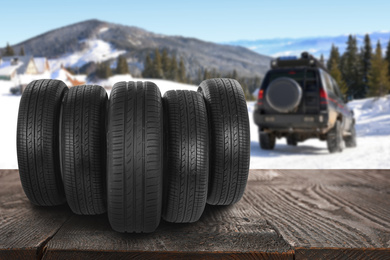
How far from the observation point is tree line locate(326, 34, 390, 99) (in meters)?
67.8

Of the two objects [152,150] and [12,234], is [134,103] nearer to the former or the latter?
[152,150]

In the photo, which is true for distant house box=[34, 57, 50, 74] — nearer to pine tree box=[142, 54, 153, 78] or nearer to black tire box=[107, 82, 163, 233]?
pine tree box=[142, 54, 153, 78]

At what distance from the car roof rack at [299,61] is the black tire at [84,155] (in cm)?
933

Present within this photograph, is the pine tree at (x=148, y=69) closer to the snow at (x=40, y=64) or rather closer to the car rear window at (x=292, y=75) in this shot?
the snow at (x=40, y=64)

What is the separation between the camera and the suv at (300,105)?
384 inches

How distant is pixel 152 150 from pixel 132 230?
433mm

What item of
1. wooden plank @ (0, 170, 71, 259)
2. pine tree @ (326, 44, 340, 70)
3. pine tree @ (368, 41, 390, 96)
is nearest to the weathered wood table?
wooden plank @ (0, 170, 71, 259)

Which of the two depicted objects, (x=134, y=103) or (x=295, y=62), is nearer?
(x=134, y=103)

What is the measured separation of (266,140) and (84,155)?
9449mm

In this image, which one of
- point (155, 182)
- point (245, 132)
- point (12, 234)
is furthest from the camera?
point (245, 132)

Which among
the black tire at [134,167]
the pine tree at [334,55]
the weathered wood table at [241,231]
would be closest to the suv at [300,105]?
the weathered wood table at [241,231]

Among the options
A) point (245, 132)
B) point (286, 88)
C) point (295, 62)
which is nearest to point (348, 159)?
point (286, 88)

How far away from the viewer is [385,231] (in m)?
2.08

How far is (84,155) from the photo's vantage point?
236 cm
